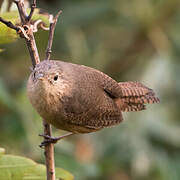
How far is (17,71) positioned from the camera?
6.42 m

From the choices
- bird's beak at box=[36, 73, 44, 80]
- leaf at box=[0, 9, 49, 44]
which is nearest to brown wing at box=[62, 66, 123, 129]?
bird's beak at box=[36, 73, 44, 80]

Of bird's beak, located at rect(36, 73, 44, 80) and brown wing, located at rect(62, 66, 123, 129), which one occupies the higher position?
brown wing, located at rect(62, 66, 123, 129)

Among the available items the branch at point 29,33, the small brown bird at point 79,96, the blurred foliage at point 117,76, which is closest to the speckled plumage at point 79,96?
the small brown bird at point 79,96

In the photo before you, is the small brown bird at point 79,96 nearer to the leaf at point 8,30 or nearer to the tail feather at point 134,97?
the tail feather at point 134,97

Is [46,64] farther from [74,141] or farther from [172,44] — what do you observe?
[172,44]

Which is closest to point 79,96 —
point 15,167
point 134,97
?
point 134,97

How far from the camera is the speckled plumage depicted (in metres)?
3.01

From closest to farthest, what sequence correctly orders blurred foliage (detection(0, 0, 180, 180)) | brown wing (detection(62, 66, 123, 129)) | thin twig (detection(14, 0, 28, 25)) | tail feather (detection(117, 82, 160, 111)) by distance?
thin twig (detection(14, 0, 28, 25)), brown wing (detection(62, 66, 123, 129)), tail feather (detection(117, 82, 160, 111)), blurred foliage (detection(0, 0, 180, 180))

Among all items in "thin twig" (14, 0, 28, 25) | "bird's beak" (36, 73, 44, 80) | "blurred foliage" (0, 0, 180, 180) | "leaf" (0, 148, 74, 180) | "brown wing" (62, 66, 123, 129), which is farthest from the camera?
"blurred foliage" (0, 0, 180, 180)

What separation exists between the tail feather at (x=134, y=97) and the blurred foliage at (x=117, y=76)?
737mm

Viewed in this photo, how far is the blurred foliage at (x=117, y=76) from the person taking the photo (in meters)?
4.47

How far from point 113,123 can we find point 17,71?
2916 mm

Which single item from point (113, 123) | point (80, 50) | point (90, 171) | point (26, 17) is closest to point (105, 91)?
point (113, 123)

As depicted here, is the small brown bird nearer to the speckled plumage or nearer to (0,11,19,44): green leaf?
the speckled plumage
